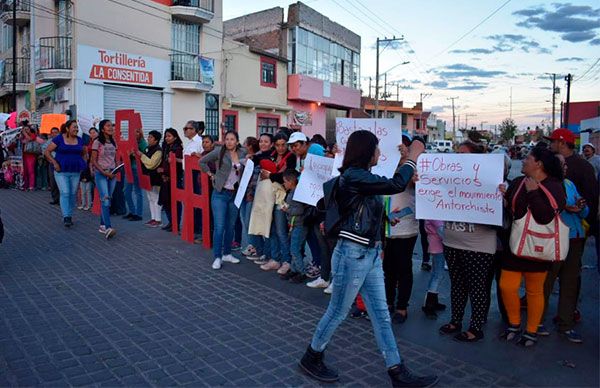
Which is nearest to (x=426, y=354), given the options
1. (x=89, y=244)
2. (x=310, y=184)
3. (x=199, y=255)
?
(x=310, y=184)

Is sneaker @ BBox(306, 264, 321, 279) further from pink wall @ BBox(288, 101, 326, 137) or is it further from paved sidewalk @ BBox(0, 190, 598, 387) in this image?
pink wall @ BBox(288, 101, 326, 137)

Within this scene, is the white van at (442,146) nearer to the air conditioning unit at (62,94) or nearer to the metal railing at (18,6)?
the metal railing at (18,6)

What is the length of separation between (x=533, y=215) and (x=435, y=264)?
4.64 ft

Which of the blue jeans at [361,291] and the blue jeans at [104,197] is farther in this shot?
the blue jeans at [104,197]

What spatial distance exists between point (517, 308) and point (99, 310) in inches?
165

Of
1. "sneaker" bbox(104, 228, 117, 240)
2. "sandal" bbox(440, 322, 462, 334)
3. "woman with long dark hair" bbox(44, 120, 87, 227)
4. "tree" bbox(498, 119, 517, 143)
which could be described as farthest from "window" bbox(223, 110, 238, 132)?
"tree" bbox(498, 119, 517, 143)

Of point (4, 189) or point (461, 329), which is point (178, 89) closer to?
point (4, 189)

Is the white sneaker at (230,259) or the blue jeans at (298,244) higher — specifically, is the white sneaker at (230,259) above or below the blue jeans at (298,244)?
below

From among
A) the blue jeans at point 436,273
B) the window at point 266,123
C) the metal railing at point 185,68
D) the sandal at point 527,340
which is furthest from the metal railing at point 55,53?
the sandal at point 527,340

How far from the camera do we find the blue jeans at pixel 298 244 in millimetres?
6395

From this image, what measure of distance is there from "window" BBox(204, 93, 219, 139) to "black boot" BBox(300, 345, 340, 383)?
78.7 feet

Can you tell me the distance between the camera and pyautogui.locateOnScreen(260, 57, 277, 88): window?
101ft

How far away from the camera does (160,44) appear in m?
23.8

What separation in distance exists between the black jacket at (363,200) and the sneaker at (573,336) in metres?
2.34
